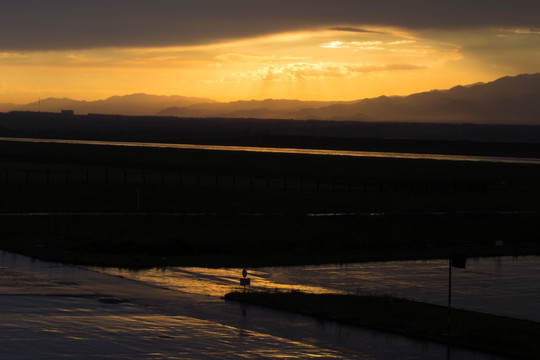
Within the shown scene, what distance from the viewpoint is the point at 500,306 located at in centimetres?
2086

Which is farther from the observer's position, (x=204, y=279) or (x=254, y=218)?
(x=254, y=218)

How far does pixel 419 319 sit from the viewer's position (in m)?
18.5

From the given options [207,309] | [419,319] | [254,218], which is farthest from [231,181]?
[419,319]

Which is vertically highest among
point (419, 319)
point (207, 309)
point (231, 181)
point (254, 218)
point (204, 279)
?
point (231, 181)

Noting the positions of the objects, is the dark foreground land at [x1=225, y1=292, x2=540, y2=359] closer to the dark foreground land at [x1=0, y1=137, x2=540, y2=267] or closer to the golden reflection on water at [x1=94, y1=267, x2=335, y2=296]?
the golden reflection on water at [x1=94, y1=267, x2=335, y2=296]

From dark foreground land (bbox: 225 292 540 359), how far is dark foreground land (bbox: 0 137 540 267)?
25.6ft

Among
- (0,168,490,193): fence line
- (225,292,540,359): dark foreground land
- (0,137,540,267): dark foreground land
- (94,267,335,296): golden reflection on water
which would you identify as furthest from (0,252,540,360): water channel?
(0,168,490,193): fence line

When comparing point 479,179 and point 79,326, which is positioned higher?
point 479,179

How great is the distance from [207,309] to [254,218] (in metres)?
19.0

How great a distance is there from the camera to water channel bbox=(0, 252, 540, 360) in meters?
15.8

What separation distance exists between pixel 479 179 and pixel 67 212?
144ft

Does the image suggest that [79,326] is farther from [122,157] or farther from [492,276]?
[122,157]

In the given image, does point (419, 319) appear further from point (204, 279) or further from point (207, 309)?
point (204, 279)

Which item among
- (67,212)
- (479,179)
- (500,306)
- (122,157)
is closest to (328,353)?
(500,306)
